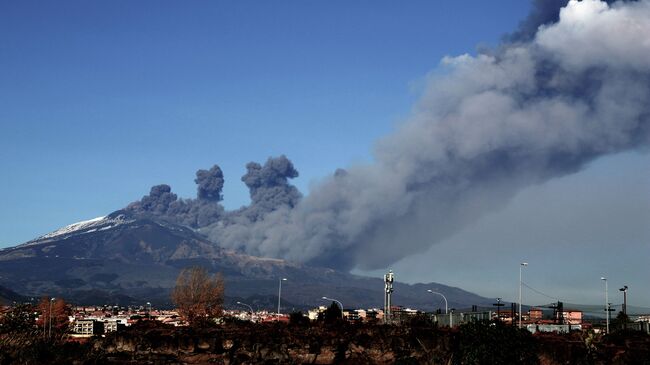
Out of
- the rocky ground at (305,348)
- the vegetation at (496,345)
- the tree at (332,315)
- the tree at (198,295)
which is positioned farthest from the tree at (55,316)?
the vegetation at (496,345)

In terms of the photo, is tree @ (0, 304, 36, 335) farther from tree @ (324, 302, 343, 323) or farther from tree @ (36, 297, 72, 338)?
tree @ (324, 302, 343, 323)

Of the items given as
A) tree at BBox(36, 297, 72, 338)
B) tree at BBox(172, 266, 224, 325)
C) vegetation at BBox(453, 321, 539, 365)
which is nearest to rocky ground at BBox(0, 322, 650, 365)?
vegetation at BBox(453, 321, 539, 365)

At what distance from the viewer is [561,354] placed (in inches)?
Answer: 2194

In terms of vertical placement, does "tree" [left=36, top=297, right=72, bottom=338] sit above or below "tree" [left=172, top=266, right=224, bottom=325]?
below

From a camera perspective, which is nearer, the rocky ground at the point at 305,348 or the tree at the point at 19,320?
the rocky ground at the point at 305,348

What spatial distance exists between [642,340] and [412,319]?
23201mm

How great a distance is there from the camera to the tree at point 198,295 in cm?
12326

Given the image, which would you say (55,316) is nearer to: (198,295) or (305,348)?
(198,295)

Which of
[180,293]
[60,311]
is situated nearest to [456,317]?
[180,293]

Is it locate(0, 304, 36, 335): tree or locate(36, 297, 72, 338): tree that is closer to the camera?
locate(0, 304, 36, 335): tree

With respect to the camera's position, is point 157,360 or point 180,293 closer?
point 157,360

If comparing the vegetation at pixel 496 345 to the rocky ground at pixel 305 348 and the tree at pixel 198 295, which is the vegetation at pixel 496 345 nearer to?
the rocky ground at pixel 305 348

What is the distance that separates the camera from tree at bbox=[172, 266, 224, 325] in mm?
123256

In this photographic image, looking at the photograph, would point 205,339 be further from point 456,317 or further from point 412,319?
point 456,317
